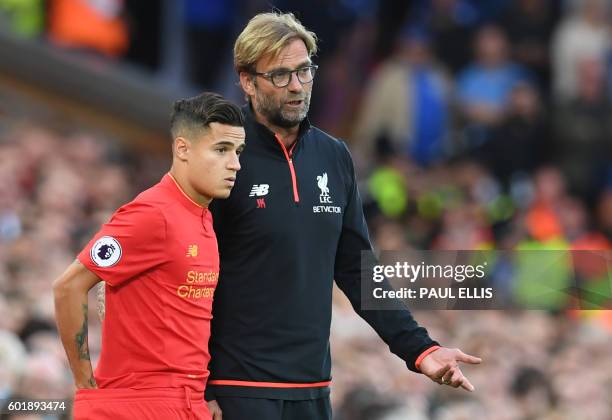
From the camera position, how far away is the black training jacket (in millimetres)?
5145

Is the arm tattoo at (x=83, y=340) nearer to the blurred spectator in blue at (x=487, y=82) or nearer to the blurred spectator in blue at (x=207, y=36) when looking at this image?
the blurred spectator in blue at (x=487, y=82)

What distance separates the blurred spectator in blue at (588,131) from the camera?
13898 mm

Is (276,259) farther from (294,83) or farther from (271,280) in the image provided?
(294,83)

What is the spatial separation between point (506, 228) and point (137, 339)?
7978 mm

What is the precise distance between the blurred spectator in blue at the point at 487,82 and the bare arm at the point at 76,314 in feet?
30.0

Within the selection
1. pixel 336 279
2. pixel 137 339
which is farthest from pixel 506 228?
pixel 137 339

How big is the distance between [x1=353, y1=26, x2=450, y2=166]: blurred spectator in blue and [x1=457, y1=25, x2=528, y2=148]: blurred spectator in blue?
22cm

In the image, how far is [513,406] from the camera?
980 centimetres

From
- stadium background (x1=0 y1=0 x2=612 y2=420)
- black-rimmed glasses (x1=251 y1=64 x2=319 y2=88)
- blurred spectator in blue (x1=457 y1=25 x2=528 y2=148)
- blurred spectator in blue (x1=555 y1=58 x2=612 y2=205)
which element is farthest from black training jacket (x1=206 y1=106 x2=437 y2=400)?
blurred spectator in blue (x1=555 y1=58 x2=612 y2=205)

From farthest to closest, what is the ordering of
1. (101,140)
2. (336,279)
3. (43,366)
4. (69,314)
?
1. (101,140)
2. (43,366)
3. (336,279)
4. (69,314)

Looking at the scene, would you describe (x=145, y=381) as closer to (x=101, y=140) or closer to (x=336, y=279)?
(x=336, y=279)

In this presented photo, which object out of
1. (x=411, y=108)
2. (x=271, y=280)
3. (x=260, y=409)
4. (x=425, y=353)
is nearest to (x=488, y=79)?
(x=411, y=108)

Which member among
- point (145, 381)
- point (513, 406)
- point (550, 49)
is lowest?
point (145, 381)

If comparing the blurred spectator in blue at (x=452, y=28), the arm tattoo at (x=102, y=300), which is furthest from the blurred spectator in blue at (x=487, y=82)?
the arm tattoo at (x=102, y=300)
